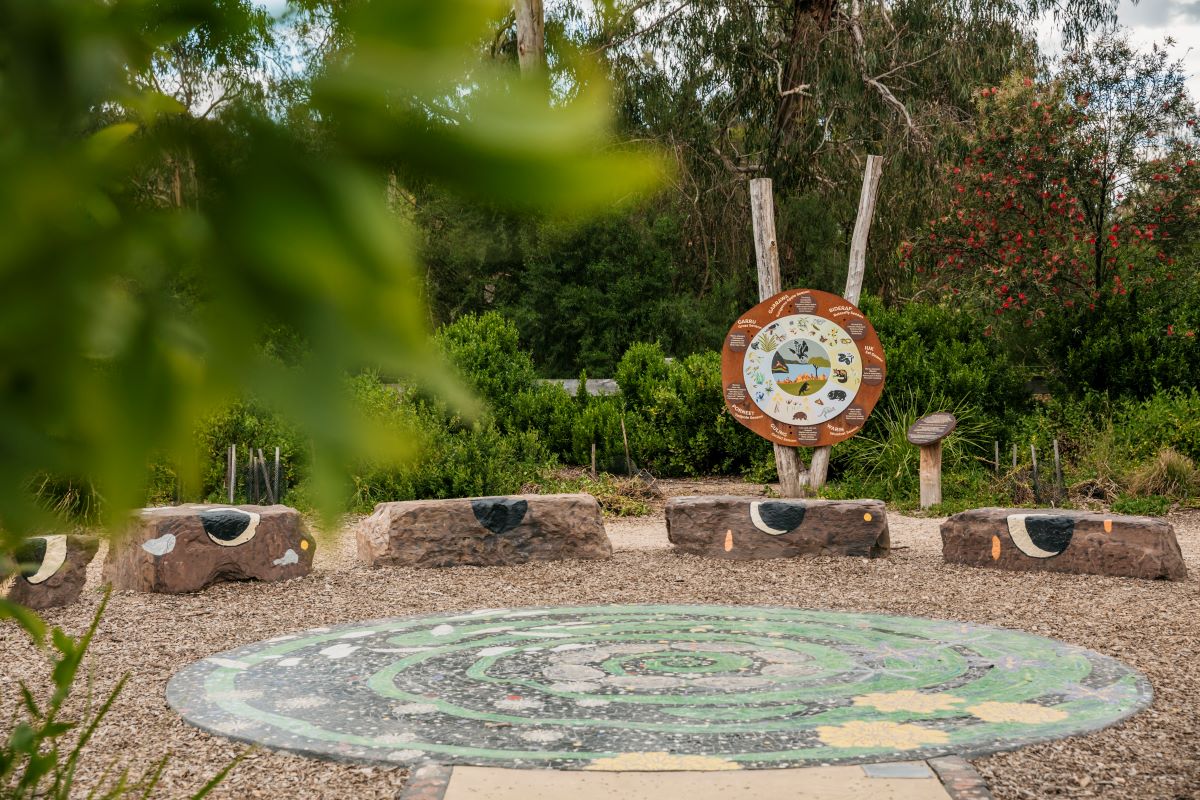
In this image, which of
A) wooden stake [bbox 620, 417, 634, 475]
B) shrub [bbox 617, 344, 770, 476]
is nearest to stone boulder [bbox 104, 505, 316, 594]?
wooden stake [bbox 620, 417, 634, 475]

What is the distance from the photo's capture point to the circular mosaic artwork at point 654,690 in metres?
3.54

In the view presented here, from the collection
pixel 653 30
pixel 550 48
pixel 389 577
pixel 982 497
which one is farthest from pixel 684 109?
pixel 550 48

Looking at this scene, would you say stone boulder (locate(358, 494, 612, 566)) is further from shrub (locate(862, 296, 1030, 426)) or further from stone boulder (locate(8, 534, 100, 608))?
shrub (locate(862, 296, 1030, 426))

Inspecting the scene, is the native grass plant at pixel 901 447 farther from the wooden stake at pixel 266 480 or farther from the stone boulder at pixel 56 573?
the stone boulder at pixel 56 573

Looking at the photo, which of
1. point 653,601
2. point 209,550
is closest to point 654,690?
point 653,601

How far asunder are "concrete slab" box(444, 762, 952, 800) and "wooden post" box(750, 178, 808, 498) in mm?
7322

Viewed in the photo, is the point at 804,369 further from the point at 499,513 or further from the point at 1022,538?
the point at 499,513

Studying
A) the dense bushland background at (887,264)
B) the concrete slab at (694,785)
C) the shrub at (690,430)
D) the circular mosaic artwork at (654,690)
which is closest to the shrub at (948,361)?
the dense bushland background at (887,264)

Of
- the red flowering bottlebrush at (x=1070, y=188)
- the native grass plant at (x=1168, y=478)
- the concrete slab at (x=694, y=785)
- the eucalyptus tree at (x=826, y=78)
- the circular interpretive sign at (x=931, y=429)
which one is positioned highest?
the eucalyptus tree at (x=826, y=78)

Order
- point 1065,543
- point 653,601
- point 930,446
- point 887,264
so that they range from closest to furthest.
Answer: point 653,601 → point 1065,543 → point 930,446 → point 887,264

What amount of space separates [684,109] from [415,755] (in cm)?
1416

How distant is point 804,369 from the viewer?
10203 millimetres

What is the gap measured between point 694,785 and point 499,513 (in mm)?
4411

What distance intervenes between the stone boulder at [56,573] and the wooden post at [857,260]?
6701 millimetres
